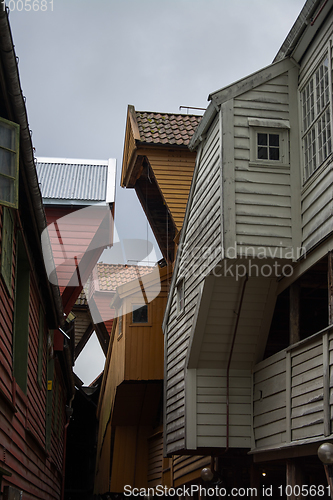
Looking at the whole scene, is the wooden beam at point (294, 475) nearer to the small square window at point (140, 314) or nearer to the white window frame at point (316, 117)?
the white window frame at point (316, 117)

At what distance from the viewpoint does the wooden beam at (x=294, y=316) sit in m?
8.45

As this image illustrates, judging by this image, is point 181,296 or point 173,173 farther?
point 173,173

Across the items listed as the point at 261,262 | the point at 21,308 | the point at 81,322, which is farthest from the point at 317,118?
the point at 81,322

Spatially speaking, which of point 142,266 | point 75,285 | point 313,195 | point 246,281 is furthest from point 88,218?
point 313,195

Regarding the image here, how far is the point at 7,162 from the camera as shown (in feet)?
22.4

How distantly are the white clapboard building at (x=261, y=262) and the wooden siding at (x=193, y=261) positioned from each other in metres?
0.03

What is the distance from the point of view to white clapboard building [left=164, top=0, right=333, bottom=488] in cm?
779

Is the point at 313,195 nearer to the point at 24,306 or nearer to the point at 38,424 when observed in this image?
the point at 24,306

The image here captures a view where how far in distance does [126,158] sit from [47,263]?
7.56 metres

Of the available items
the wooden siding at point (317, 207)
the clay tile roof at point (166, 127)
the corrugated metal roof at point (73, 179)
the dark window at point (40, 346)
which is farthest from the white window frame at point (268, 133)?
the corrugated metal roof at point (73, 179)

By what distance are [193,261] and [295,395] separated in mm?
3184

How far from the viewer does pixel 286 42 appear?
888cm

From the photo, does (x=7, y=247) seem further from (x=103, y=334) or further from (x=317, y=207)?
(x=103, y=334)

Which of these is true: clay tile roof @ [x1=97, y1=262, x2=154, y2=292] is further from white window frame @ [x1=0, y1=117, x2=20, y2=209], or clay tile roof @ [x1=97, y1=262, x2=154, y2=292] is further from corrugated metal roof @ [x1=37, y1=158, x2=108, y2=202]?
white window frame @ [x1=0, y1=117, x2=20, y2=209]
